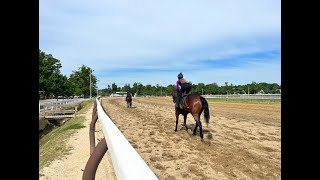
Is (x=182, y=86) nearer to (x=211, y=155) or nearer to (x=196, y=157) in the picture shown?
(x=211, y=155)

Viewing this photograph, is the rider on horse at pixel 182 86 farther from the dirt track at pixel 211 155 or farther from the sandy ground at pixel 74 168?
the sandy ground at pixel 74 168

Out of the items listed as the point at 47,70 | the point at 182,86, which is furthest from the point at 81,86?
the point at 182,86

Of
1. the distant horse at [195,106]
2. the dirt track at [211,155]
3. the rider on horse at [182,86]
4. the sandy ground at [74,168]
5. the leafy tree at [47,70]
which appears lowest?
the dirt track at [211,155]

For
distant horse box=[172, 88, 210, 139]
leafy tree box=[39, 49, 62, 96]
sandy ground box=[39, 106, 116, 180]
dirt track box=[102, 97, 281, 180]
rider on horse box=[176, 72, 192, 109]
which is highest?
leafy tree box=[39, 49, 62, 96]

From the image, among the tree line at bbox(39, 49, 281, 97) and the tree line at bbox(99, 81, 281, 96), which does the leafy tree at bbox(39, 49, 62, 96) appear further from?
the tree line at bbox(99, 81, 281, 96)

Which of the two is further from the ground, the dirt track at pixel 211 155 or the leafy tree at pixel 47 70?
the leafy tree at pixel 47 70

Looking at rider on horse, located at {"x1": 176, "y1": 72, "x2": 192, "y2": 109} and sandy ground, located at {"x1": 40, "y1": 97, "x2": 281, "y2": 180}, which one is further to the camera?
rider on horse, located at {"x1": 176, "y1": 72, "x2": 192, "y2": 109}

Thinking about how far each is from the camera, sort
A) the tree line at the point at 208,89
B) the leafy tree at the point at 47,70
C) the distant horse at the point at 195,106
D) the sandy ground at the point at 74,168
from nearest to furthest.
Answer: the sandy ground at the point at 74,168
the distant horse at the point at 195,106
the leafy tree at the point at 47,70
the tree line at the point at 208,89

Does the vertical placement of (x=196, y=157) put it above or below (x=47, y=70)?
below

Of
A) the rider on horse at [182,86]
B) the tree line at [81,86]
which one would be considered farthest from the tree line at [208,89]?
the rider on horse at [182,86]

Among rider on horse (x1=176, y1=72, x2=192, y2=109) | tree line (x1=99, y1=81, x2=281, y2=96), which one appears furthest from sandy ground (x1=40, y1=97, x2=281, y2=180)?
tree line (x1=99, y1=81, x2=281, y2=96)

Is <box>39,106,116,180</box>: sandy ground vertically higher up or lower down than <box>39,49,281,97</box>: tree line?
lower down
